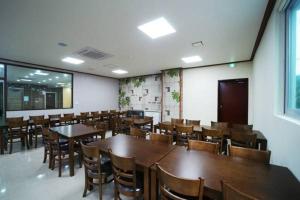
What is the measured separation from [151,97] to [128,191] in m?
5.84

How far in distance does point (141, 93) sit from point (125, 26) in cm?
517

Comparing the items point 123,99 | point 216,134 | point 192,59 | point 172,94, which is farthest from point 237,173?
point 123,99

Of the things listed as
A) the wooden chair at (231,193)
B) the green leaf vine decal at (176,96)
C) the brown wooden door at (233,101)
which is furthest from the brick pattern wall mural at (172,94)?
the wooden chair at (231,193)

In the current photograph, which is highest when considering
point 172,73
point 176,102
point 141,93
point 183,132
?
point 172,73

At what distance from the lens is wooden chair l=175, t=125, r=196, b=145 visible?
9.98 feet

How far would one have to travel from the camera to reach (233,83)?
16.9ft

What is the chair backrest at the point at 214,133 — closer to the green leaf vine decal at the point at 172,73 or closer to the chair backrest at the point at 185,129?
the chair backrest at the point at 185,129

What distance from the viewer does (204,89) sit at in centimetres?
560

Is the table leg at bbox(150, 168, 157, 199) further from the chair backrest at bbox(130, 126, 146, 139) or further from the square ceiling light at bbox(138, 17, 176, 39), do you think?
the square ceiling light at bbox(138, 17, 176, 39)

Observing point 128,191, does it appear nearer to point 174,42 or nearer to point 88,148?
point 88,148

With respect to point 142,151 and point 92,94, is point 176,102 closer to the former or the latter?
point 92,94

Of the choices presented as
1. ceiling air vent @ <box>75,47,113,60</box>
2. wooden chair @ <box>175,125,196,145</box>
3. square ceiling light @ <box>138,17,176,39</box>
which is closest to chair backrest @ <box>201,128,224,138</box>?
wooden chair @ <box>175,125,196,145</box>

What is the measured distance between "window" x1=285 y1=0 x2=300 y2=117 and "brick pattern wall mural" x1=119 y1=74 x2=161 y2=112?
546 centimetres

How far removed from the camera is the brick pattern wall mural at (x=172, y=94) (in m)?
5.93
